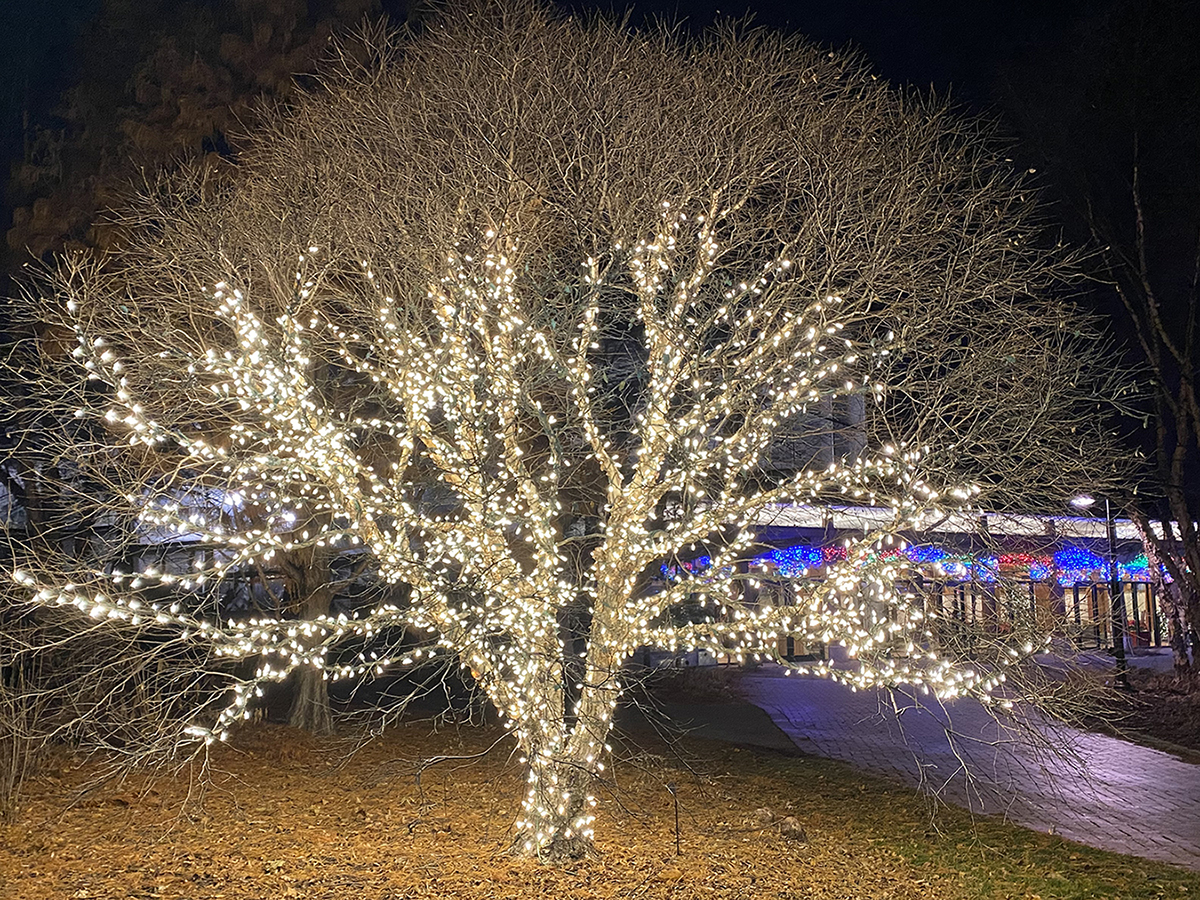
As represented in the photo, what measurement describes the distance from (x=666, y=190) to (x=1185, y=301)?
1232cm

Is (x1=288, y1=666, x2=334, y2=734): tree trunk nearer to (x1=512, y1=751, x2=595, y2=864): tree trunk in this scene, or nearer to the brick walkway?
(x1=512, y1=751, x2=595, y2=864): tree trunk

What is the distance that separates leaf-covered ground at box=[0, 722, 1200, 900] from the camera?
629 centimetres

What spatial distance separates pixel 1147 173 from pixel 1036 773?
9.75 metres

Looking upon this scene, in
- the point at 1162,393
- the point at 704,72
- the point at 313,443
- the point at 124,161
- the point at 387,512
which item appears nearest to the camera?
the point at 313,443

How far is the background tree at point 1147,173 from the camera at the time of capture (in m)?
13.4

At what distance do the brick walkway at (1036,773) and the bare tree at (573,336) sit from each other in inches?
73.3

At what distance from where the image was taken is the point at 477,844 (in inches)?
285

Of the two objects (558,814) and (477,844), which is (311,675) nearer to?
(477,844)

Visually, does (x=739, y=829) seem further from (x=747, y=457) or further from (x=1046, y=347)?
(x=1046, y=347)

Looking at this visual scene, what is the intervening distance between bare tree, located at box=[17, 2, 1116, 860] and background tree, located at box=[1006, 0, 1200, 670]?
7089mm

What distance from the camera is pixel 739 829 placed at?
7.86m

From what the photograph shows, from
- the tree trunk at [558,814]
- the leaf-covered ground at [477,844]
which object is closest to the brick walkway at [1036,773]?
the leaf-covered ground at [477,844]

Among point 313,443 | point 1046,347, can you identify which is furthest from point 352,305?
point 1046,347

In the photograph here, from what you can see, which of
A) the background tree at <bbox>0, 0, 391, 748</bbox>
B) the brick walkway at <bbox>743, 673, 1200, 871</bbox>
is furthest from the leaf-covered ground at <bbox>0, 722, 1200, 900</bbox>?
the background tree at <bbox>0, 0, 391, 748</bbox>
